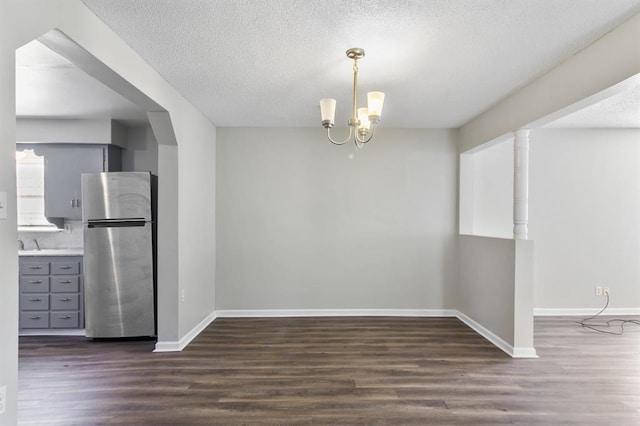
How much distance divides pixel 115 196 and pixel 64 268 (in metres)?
1.07

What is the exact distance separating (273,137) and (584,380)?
13.4 feet

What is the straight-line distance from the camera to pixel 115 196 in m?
3.82

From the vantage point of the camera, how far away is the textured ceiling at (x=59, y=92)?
2711mm

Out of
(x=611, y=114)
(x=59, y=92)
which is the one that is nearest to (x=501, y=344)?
(x=611, y=114)

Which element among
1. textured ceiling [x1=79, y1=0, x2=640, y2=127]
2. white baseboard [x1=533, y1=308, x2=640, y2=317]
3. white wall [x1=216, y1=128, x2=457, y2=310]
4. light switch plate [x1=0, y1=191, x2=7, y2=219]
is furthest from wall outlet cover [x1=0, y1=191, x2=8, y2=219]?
white baseboard [x1=533, y1=308, x2=640, y2=317]

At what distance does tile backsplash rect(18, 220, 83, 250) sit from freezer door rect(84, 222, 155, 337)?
0.97 meters

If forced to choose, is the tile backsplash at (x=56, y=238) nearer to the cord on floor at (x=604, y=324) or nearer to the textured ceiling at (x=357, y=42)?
the textured ceiling at (x=357, y=42)

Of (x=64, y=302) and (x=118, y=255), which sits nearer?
(x=118, y=255)

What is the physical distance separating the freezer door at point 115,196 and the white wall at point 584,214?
16.1 feet

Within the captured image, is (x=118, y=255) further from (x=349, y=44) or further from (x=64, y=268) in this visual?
(x=349, y=44)

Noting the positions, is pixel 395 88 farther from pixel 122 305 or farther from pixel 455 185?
pixel 122 305

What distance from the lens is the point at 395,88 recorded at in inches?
130

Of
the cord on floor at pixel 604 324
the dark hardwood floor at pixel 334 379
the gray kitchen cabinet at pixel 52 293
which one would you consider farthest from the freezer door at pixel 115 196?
the cord on floor at pixel 604 324

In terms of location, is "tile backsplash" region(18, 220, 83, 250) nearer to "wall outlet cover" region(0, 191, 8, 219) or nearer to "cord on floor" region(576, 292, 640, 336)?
"wall outlet cover" region(0, 191, 8, 219)
